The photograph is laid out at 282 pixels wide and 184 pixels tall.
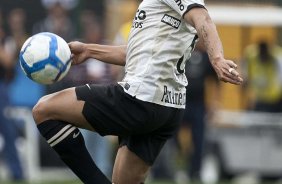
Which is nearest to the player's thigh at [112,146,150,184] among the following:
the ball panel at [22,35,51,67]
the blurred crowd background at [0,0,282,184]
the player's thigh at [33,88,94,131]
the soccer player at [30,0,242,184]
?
the soccer player at [30,0,242,184]

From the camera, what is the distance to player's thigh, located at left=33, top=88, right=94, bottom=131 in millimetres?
8039

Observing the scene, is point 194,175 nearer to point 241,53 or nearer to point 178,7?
point 241,53

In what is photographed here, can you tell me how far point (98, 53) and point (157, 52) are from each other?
77cm

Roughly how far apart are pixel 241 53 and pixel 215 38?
36.5 ft

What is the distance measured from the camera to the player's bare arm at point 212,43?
7473 millimetres

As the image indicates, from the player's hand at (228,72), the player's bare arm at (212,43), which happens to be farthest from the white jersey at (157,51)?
the player's hand at (228,72)

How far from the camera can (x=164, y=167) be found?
15867mm

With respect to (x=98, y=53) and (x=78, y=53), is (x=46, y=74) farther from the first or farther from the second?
(x=98, y=53)

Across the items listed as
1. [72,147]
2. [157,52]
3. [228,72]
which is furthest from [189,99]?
[228,72]

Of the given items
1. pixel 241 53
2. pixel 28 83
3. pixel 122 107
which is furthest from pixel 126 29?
pixel 122 107

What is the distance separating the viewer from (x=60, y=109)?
804cm

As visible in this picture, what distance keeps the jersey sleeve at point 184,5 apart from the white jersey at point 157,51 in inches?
3.1

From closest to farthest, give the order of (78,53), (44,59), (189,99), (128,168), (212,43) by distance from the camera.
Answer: (212,43)
(44,59)
(128,168)
(78,53)
(189,99)

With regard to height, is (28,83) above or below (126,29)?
below
